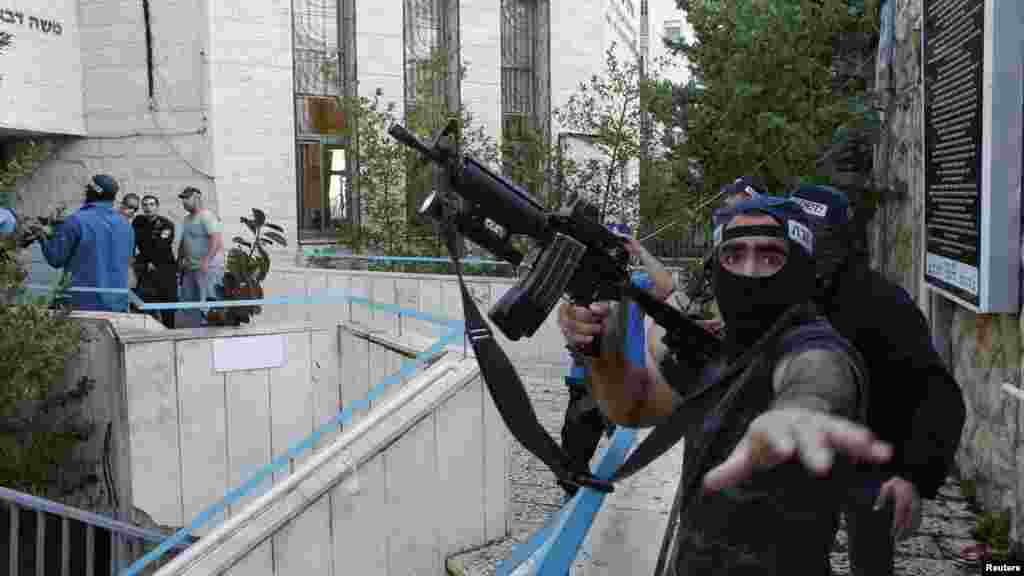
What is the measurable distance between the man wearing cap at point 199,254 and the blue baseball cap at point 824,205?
7.68m

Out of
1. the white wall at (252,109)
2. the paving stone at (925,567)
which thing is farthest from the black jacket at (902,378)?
the white wall at (252,109)

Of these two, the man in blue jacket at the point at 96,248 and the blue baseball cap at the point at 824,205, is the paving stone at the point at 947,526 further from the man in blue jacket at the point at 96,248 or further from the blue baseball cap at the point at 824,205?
the man in blue jacket at the point at 96,248

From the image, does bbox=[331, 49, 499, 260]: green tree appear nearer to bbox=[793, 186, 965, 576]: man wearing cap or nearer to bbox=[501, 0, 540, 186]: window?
bbox=[501, 0, 540, 186]: window

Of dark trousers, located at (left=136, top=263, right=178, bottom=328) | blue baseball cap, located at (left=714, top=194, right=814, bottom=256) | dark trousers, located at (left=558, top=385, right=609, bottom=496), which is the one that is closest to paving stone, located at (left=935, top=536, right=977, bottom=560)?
dark trousers, located at (left=558, top=385, right=609, bottom=496)

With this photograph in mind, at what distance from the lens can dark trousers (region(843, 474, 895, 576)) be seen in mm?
2796

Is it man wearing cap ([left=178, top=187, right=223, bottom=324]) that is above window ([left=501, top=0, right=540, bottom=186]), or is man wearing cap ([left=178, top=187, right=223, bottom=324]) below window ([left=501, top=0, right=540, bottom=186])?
below

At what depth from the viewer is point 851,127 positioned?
781cm

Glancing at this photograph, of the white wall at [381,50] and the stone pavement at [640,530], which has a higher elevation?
the white wall at [381,50]

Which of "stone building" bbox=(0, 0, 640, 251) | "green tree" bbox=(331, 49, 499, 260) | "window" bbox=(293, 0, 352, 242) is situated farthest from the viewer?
"window" bbox=(293, 0, 352, 242)

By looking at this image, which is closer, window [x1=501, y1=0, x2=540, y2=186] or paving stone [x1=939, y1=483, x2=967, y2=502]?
paving stone [x1=939, y1=483, x2=967, y2=502]

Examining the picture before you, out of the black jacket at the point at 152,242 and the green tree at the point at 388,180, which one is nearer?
the black jacket at the point at 152,242

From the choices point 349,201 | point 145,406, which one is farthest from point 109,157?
point 145,406

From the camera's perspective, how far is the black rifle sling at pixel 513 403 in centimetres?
291

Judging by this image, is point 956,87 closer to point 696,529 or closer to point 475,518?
point 475,518
